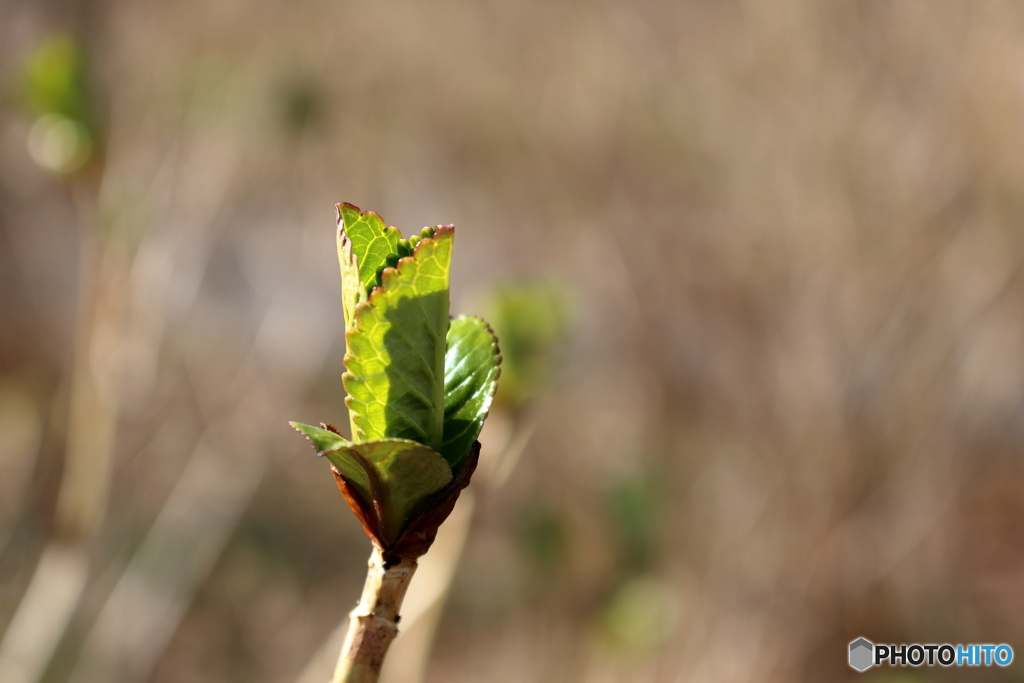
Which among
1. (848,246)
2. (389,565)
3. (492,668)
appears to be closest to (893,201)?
(848,246)

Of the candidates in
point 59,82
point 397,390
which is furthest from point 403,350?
point 59,82

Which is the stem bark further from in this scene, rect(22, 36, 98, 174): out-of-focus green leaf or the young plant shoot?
rect(22, 36, 98, 174): out-of-focus green leaf

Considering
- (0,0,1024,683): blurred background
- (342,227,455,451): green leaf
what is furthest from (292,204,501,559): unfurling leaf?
(0,0,1024,683): blurred background

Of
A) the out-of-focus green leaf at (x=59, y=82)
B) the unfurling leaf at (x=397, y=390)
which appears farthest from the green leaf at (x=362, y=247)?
the out-of-focus green leaf at (x=59, y=82)

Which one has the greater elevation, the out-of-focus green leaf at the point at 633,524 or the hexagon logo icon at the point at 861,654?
the out-of-focus green leaf at the point at 633,524

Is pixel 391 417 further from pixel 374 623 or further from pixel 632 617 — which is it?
pixel 632 617

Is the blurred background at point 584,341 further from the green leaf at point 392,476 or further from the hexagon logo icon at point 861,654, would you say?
the green leaf at point 392,476

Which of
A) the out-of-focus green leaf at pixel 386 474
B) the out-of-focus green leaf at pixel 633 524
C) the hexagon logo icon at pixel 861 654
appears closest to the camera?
the out-of-focus green leaf at pixel 386 474
